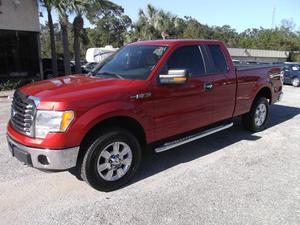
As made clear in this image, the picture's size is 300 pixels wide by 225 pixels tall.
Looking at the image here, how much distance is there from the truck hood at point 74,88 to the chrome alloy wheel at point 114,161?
28.3 inches

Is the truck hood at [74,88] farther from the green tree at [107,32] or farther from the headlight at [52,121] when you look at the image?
the green tree at [107,32]

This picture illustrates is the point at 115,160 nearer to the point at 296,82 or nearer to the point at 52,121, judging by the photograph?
the point at 52,121

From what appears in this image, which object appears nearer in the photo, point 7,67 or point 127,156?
point 127,156

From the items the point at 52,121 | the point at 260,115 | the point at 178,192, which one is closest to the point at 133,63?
the point at 52,121

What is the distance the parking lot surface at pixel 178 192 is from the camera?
3.29 m

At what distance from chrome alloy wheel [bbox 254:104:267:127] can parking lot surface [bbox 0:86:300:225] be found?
1208 mm

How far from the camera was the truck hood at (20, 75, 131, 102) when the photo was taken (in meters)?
3.48

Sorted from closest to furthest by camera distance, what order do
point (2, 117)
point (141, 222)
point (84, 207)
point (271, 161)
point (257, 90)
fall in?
point (141, 222) < point (84, 207) < point (271, 161) < point (257, 90) < point (2, 117)

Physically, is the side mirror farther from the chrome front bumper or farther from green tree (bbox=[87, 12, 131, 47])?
green tree (bbox=[87, 12, 131, 47])

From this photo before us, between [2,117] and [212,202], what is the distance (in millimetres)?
6850

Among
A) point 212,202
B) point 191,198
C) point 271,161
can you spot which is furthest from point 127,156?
point 271,161

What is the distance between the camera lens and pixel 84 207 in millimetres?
3496

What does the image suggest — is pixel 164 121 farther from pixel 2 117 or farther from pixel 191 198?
pixel 2 117

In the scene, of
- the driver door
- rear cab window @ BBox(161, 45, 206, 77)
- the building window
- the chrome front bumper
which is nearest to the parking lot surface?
the chrome front bumper
